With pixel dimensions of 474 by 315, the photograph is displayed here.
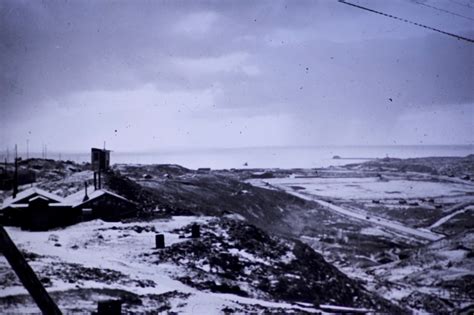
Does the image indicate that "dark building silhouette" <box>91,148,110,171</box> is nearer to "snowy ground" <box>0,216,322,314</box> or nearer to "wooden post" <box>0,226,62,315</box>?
"snowy ground" <box>0,216,322,314</box>

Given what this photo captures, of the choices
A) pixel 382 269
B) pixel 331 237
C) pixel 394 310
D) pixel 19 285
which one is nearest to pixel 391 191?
pixel 331 237

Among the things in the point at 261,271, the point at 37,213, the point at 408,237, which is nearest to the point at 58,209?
the point at 37,213

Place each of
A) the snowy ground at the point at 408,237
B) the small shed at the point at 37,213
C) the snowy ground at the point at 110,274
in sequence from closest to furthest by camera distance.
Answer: the snowy ground at the point at 110,274 < the snowy ground at the point at 408,237 < the small shed at the point at 37,213

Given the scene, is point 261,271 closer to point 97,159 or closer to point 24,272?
point 24,272

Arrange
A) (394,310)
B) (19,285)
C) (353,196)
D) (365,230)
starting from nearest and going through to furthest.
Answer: (19,285) → (394,310) → (365,230) → (353,196)

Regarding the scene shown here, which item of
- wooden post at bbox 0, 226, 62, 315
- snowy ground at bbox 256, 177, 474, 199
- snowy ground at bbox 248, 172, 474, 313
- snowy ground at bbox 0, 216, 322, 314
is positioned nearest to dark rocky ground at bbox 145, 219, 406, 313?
snowy ground at bbox 0, 216, 322, 314

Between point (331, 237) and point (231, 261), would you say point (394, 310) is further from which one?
point (331, 237)

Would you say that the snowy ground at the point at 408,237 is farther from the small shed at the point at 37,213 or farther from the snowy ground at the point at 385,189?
the small shed at the point at 37,213

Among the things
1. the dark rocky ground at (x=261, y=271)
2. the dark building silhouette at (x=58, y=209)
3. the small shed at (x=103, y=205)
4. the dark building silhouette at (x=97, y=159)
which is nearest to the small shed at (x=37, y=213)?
the dark building silhouette at (x=58, y=209)
